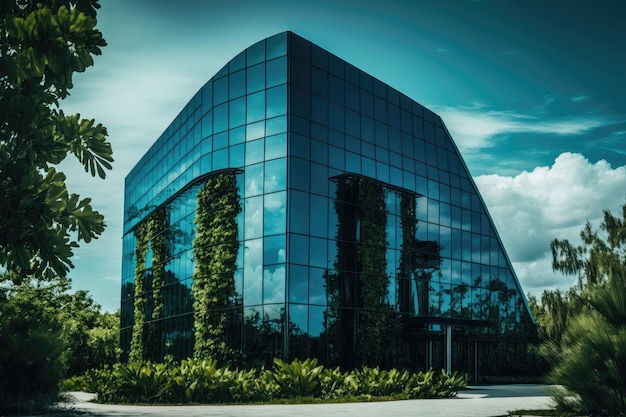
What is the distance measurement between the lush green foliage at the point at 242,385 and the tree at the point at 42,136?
10.6 m

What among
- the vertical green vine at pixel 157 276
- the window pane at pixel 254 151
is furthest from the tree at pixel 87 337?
the window pane at pixel 254 151

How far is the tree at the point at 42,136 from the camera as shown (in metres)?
8.23

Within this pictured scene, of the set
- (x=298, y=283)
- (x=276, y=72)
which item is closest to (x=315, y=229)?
(x=298, y=283)

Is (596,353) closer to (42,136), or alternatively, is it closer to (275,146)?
(42,136)

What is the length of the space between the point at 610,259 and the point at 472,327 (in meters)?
10.2

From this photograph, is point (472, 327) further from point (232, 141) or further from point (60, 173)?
point (60, 173)

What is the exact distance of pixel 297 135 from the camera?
30516mm

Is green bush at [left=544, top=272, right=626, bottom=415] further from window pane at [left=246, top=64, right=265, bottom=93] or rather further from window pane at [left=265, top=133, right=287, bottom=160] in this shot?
window pane at [left=246, top=64, right=265, bottom=93]

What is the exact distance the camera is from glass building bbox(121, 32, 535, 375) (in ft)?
97.5

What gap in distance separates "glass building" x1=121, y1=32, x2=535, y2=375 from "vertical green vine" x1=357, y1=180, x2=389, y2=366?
84 mm

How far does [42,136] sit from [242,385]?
1308cm

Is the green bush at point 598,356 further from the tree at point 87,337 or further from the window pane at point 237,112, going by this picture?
the tree at point 87,337

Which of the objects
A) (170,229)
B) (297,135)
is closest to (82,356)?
(170,229)

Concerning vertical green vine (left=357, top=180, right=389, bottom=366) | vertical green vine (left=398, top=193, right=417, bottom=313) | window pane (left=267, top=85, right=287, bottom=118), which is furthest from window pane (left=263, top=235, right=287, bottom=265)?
vertical green vine (left=398, top=193, right=417, bottom=313)
